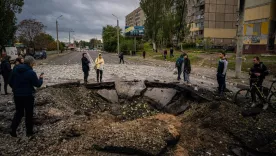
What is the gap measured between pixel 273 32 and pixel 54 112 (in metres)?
29.3

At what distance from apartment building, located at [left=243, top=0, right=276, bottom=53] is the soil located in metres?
24.1

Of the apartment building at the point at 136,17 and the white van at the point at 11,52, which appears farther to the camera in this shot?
the apartment building at the point at 136,17

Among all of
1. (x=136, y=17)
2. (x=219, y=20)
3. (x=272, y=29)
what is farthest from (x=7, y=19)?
(x=136, y=17)

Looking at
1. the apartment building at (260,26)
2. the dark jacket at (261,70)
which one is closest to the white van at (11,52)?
the dark jacket at (261,70)

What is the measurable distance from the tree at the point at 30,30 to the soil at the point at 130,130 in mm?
42288

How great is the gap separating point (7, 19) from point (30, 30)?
58.1ft

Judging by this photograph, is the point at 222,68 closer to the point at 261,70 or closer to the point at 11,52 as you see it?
the point at 261,70

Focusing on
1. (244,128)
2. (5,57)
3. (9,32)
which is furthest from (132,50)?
(244,128)

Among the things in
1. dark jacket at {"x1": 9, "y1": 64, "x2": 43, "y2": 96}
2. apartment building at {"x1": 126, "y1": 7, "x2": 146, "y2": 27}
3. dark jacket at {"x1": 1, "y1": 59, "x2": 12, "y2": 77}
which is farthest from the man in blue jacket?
apartment building at {"x1": 126, "y1": 7, "x2": 146, "y2": 27}

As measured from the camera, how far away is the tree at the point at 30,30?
149 ft

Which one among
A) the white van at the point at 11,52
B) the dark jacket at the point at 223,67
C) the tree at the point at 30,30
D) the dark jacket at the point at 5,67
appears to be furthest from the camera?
the tree at the point at 30,30

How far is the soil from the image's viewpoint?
522 centimetres

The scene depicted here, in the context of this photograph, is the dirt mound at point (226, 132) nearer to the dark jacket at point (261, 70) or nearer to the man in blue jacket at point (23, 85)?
the dark jacket at point (261, 70)

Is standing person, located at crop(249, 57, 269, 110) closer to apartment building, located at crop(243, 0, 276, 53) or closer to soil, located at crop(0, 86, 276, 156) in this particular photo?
soil, located at crop(0, 86, 276, 156)
